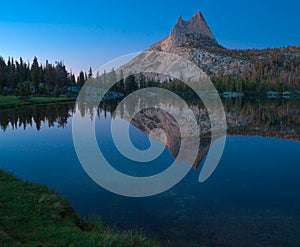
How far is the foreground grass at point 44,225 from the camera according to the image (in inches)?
319

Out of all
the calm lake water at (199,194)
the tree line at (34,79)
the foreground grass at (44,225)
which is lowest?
the calm lake water at (199,194)

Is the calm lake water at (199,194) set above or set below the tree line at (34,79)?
below

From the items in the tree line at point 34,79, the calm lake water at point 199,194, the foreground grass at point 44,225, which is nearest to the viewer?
the foreground grass at point 44,225

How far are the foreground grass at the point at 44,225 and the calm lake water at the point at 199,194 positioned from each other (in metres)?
2.30

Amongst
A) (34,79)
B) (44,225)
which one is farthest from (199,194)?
(34,79)

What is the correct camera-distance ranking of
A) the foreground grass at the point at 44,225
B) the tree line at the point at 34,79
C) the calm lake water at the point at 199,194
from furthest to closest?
the tree line at the point at 34,79 < the calm lake water at the point at 199,194 < the foreground grass at the point at 44,225

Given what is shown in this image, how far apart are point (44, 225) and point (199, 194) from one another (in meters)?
10.1

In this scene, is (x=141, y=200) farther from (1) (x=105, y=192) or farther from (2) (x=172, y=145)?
(2) (x=172, y=145)

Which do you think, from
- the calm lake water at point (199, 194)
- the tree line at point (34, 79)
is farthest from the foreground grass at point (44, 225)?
the tree line at point (34, 79)

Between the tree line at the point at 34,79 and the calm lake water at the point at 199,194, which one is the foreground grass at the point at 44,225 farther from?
the tree line at the point at 34,79

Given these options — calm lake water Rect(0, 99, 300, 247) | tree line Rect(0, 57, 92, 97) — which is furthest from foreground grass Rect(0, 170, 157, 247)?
tree line Rect(0, 57, 92, 97)

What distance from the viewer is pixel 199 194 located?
17094 mm

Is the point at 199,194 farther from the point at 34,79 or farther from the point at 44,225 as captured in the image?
the point at 34,79

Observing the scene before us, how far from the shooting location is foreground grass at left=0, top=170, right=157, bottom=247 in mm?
8109
